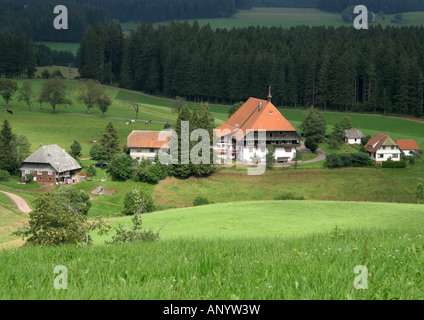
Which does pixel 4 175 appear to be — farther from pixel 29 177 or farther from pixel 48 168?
pixel 48 168

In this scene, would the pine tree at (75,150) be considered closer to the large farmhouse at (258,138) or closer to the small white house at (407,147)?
the large farmhouse at (258,138)

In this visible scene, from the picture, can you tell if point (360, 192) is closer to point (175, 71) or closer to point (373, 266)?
point (373, 266)

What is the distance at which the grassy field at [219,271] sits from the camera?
26.3ft

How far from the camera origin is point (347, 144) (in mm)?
88750

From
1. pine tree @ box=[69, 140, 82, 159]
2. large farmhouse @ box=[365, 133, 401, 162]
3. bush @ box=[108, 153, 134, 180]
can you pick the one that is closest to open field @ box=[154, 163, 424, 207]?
bush @ box=[108, 153, 134, 180]

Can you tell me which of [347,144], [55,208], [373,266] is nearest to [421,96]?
[347,144]

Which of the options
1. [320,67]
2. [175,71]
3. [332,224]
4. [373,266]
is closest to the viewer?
[373,266]

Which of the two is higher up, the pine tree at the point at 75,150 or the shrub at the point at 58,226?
the shrub at the point at 58,226

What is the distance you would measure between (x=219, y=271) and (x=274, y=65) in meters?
133

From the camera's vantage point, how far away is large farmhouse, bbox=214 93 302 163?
7881cm

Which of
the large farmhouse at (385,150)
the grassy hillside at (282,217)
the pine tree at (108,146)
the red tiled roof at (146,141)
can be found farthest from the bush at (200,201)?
the large farmhouse at (385,150)

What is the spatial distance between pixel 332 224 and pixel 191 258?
22.1 metres

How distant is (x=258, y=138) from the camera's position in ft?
264
